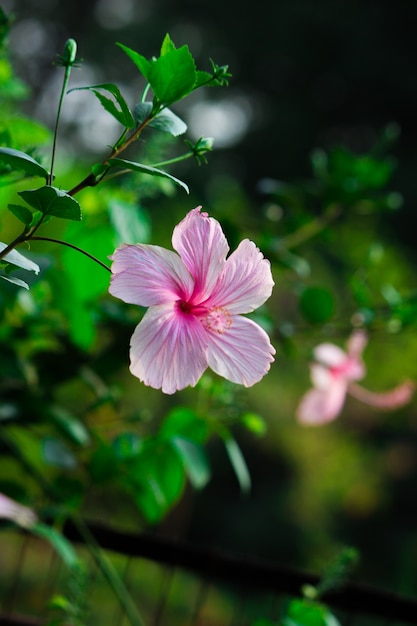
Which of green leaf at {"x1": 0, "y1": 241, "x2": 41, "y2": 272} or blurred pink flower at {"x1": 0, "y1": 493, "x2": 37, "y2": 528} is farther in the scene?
blurred pink flower at {"x1": 0, "y1": 493, "x2": 37, "y2": 528}

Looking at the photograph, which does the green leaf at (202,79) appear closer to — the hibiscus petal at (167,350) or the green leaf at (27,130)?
the hibiscus petal at (167,350)

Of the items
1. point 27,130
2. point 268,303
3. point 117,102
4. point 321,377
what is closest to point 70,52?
point 117,102

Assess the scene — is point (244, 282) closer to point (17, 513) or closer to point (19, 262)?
point (19, 262)

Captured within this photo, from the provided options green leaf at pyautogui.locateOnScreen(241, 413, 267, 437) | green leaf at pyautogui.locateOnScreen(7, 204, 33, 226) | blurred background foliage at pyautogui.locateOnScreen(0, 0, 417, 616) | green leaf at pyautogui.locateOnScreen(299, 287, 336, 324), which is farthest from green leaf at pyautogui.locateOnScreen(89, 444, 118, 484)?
green leaf at pyautogui.locateOnScreen(7, 204, 33, 226)

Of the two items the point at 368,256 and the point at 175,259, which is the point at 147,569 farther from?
the point at 175,259

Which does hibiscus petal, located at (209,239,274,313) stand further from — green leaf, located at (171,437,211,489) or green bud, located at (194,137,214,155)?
green leaf, located at (171,437,211,489)

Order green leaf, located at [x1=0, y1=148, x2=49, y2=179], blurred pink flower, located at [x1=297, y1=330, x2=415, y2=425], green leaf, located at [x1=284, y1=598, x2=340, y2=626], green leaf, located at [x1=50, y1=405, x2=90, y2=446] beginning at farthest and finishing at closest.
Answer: blurred pink flower, located at [x1=297, y1=330, x2=415, y2=425]
green leaf, located at [x1=50, y1=405, x2=90, y2=446]
green leaf, located at [x1=284, y1=598, x2=340, y2=626]
green leaf, located at [x1=0, y1=148, x2=49, y2=179]

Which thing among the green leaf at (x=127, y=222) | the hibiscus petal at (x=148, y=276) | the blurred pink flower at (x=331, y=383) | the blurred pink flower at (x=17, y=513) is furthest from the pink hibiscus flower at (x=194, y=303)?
Result: the blurred pink flower at (x=331, y=383)
